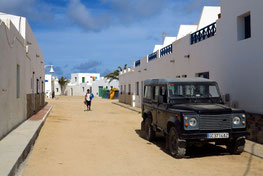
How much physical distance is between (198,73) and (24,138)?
8.74 meters

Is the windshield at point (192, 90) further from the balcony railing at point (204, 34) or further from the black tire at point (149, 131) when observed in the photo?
the balcony railing at point (204, 34)

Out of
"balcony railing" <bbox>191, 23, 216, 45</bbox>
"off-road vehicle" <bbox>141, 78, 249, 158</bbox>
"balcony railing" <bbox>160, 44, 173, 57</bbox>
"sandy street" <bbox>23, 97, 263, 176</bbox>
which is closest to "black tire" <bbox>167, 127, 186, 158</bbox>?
"off-road vehicle" <bbox>141, 78, 249, 158</bbox>

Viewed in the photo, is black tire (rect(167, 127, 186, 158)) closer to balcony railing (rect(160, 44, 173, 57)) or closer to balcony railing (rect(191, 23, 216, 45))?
balcony railing (rect(191, 23, 216, 45))

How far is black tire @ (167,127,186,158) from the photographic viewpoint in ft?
22.8

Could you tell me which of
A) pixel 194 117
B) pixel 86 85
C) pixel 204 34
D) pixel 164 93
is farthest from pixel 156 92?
pixel 86 85

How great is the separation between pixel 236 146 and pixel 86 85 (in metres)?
64.7

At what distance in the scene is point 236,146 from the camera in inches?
288

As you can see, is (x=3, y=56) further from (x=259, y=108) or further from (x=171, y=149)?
(x=259, y=108)

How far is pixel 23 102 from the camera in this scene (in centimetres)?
1320

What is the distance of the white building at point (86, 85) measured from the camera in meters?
64.2

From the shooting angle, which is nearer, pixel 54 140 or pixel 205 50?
pixel 54 140

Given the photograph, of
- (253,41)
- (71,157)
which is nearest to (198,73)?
(253,41)

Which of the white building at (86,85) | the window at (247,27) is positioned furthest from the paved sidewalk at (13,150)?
the white building at (86,85)

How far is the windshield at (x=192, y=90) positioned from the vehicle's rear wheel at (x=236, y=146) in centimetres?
143
